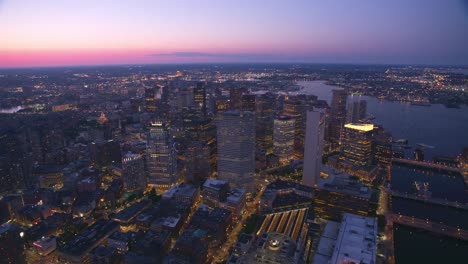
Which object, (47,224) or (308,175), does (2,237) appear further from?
(308,175)

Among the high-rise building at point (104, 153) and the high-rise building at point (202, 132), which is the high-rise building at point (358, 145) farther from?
the high-rise building at point (104, 153)

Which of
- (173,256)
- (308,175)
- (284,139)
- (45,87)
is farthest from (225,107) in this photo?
(45,87)

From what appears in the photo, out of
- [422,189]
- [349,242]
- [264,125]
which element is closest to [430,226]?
[422,189]

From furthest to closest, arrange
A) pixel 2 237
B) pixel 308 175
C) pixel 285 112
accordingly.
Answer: pixel 285 112, pixel 308 175, pixel 2 237

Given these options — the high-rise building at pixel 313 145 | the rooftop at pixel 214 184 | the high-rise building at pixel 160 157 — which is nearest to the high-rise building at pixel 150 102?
the high-rise building at pixel 160 157

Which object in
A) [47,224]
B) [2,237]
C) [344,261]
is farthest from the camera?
[47,224]

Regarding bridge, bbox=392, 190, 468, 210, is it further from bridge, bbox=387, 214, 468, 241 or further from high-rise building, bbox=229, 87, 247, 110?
high-rise building, bbox=229, 87, 247, 110
